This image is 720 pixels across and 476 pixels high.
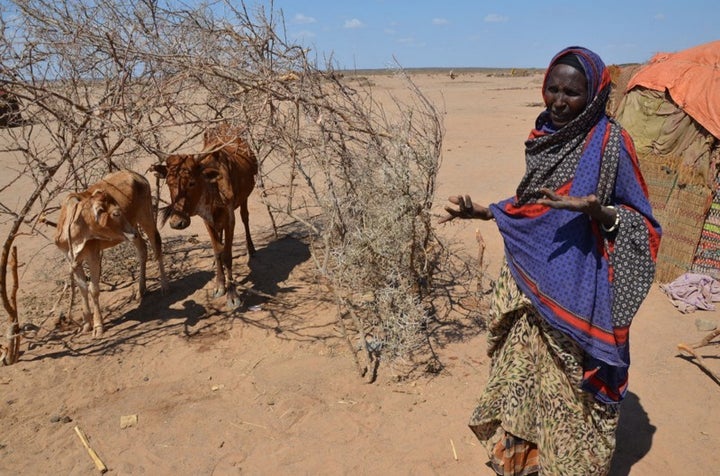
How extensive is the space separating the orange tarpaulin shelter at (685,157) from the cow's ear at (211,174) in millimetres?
4826

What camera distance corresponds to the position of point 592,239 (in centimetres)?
233

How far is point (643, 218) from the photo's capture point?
2.25 metres

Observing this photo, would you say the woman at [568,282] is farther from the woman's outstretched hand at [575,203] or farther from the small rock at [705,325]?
Answer: the small rock at [705,325]

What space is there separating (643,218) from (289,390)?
2786 millimetres

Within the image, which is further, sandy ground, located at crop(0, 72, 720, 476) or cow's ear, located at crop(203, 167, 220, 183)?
cow's ear, located at crop(203, 167, 220, 183)

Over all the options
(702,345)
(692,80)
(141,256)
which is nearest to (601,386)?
(702,345)

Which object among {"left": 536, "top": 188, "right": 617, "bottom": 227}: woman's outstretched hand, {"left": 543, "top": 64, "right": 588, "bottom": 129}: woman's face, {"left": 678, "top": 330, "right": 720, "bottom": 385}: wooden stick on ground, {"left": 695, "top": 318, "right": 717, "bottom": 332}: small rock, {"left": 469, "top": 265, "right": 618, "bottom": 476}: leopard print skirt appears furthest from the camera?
{"left": 695, "top": 318, "right": 717, "bottom": 332}: small rock

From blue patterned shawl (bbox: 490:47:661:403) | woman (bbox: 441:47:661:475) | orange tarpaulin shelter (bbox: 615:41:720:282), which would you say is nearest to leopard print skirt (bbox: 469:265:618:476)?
woman (bbox: 441:47:661:475)

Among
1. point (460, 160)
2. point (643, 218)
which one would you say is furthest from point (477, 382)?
point (460, 160)

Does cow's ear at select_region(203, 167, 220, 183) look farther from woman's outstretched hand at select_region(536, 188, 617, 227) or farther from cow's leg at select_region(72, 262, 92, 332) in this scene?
woman's outstretched hand at select_region(536, 188, 617, 227)

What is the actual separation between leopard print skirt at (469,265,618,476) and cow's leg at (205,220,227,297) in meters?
3.25

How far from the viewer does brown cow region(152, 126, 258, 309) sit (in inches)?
182

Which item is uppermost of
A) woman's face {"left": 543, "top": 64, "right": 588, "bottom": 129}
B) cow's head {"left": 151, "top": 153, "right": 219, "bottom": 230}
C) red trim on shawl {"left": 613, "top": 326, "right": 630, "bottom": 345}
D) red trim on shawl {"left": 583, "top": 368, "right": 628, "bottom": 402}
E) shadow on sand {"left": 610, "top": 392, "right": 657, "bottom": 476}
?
woman's face {"left": 543, "top": 64, "right": 588, "bottom": 129}

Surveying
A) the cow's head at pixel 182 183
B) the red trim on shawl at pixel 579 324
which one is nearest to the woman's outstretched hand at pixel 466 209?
the red trim on shawl at pixel 579 324
